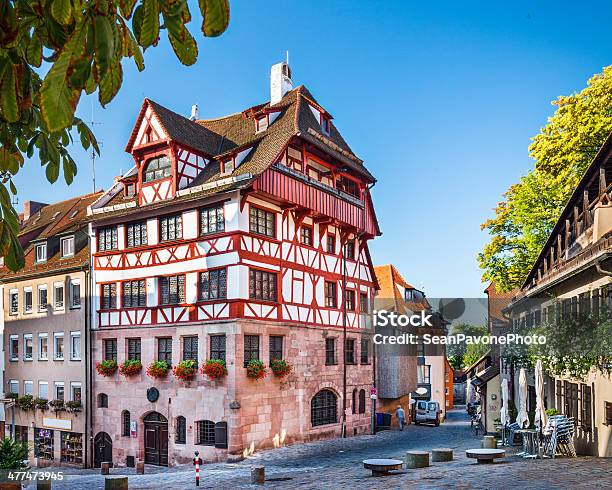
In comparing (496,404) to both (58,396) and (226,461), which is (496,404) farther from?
(58,396)

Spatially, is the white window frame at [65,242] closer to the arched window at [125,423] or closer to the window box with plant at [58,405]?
the window box with plant at [58,405]

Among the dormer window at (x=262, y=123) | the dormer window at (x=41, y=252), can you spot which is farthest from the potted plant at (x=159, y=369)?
the dormer window at (x=41, y=252)

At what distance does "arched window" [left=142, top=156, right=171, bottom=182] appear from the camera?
30.5m

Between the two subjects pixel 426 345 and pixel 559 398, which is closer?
pixel 559 398

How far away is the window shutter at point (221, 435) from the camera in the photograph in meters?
26.6

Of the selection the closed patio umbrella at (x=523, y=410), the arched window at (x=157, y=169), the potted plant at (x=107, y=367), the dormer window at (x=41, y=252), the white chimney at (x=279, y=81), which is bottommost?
the closed patio umbrella at (x=523, y=410)

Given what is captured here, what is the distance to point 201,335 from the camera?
28.0 m

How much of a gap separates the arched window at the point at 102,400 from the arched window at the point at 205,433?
19.3 feet

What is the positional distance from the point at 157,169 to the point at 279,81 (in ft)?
24.8

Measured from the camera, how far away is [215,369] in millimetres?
26922

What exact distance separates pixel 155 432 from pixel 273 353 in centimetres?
554

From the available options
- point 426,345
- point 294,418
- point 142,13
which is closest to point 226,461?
point 294,418

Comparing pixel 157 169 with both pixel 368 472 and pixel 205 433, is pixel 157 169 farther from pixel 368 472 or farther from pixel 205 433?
pixel 368 472

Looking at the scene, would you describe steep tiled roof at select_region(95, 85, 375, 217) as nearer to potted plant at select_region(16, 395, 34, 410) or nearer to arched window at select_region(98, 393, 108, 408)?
arched window at select_region(98, 393, 108, 408)
